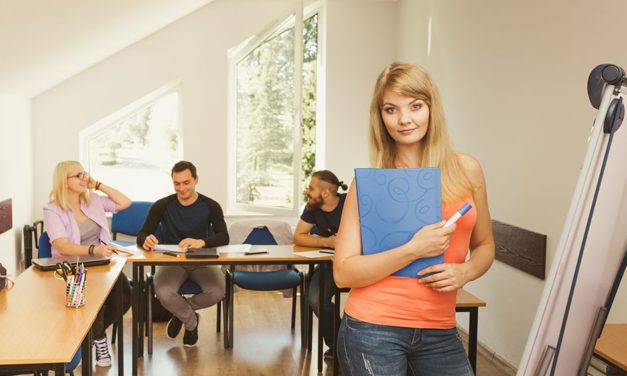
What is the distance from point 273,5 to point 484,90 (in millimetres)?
2643

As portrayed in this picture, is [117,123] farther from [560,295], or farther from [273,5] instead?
[560,295]

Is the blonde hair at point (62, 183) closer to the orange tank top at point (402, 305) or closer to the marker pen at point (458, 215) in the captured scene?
the orange tank top at point (402, 305)

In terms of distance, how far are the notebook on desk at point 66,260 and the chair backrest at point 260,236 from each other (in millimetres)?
1524

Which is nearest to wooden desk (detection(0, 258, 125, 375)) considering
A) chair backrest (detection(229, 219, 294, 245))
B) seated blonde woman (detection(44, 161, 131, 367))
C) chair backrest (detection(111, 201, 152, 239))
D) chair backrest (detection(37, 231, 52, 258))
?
seated blonde woman (detection(44, 161, 131, 367))

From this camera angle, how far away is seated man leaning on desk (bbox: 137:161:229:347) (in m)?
4.75

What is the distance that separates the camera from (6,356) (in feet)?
7.22

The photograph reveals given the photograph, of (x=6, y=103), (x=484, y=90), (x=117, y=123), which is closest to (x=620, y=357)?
(x=484, y=90)

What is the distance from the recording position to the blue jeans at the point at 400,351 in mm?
1438

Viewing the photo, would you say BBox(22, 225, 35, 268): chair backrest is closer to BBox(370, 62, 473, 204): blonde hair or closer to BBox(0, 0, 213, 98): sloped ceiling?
BBox(0, 0, 213, 98): sloped ceiling

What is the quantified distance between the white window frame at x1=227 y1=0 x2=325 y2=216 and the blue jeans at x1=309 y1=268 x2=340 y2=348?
2.01 metres

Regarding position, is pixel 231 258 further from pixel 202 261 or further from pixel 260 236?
pixel 260 236

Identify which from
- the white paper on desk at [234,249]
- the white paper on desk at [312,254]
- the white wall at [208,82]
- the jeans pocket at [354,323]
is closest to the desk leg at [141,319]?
the white paper on desk at [234,249]

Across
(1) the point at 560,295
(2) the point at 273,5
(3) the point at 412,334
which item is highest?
(2) the point at 273,5

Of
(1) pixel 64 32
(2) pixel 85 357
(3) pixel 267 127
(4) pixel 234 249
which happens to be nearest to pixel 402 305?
(2) pixel 85 357
